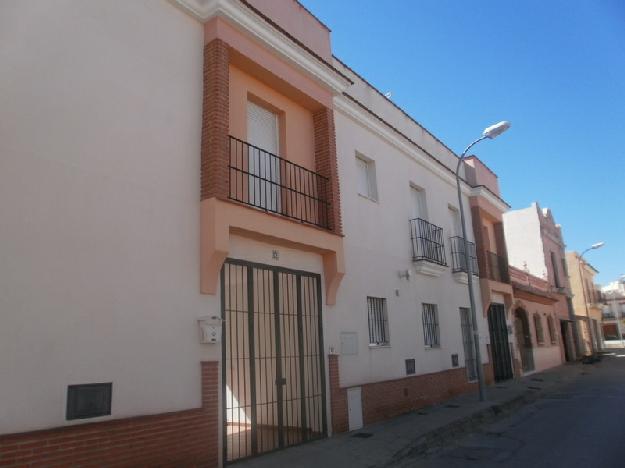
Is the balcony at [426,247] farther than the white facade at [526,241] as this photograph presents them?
No

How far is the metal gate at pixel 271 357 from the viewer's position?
7.52 m

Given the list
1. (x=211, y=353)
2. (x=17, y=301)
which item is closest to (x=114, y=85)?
(x=17, y=301)

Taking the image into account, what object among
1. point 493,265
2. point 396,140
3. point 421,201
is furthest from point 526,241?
point 396,140

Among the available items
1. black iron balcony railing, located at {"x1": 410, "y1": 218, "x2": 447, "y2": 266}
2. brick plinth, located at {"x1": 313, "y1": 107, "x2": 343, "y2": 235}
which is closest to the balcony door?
brick plinth, located at {"x1": 313, "y1": 107, "x2": 343, "y2": 235}

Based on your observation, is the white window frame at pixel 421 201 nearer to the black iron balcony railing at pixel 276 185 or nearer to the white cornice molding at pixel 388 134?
the white cornice molding at pixel 388 134

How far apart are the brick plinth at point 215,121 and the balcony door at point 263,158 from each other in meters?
0.76

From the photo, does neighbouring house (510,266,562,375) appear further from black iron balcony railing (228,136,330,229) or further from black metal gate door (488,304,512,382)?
black iron balcony railing (228,136,330,229)

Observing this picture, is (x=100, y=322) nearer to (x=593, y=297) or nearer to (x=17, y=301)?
(x=17, y=301)

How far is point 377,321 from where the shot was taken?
11.1m

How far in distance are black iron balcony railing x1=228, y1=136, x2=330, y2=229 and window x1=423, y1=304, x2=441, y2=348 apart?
5.24m

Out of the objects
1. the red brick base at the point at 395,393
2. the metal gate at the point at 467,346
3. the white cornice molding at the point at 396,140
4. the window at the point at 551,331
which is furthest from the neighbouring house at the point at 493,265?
the window at the point at 551,331

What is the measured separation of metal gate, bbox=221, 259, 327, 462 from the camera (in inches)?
296

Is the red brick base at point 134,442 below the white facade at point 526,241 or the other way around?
below

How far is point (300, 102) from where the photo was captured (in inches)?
386
